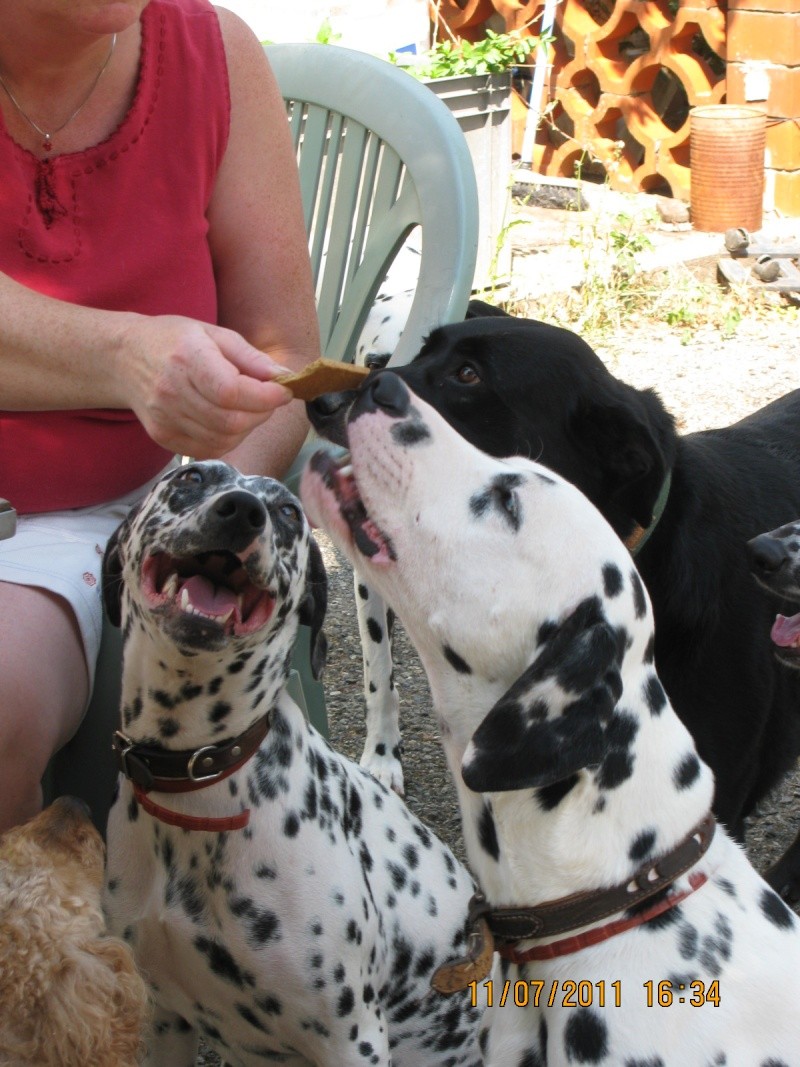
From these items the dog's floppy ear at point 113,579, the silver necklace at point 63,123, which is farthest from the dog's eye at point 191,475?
the silver necklace at point 63,123

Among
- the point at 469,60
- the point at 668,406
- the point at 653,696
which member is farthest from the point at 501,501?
the point at 469,60

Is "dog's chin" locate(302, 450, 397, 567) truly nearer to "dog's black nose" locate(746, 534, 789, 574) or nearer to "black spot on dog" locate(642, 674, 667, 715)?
"black spot on dog" locate(642, 674, 667, 715)

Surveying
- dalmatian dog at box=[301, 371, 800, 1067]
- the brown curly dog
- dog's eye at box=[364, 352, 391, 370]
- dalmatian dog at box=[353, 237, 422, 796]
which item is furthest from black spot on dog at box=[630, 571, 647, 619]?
dalmatian dog at box=[353, 237, 422, 796]

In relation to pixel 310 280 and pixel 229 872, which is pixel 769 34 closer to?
pixel 310 280

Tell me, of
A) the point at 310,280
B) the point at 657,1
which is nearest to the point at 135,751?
the point at 310,280

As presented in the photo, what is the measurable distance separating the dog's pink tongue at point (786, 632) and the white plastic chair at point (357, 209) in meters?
1.09

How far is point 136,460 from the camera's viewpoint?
9.20 feet

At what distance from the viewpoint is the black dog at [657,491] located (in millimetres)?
2924

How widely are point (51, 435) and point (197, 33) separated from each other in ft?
3.12

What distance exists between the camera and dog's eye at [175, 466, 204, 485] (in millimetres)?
2492

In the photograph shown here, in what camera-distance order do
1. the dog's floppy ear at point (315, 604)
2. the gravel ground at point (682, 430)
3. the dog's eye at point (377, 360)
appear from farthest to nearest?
the gravel ground at point (682, 430), the dog's eye at point (377, 360), the dog's floppy ear at point (315, 604)

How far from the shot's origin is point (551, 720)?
1942 mm
